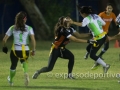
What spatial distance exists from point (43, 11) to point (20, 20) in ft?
80.7

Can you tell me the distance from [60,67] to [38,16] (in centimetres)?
1622

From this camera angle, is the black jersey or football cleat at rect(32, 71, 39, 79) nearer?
the black jersey

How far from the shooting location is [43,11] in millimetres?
40031

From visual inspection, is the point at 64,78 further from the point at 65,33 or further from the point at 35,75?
the point at 65,33

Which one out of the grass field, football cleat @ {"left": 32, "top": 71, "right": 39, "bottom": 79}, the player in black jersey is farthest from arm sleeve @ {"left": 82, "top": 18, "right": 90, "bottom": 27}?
football cleat @ {"left": 32, "top": 71, "right": 39, "bottom": 79}

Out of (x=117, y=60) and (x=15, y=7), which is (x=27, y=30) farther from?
(x=15, y=7)

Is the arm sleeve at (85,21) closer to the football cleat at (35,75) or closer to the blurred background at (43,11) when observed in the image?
the football cleat at (35,75)

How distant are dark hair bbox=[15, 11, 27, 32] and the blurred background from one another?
68.5 ft

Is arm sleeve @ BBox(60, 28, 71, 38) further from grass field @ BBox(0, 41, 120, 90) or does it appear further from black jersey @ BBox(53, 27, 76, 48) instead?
grass field @ BBox(0, 41, 120, 90)

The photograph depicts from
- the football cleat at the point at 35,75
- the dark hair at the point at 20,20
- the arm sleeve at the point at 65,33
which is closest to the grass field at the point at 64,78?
the football cleat at the point at 35,75

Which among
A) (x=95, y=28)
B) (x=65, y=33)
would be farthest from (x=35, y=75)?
(x=95, y=28)

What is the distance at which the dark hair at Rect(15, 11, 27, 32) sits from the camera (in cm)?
1543

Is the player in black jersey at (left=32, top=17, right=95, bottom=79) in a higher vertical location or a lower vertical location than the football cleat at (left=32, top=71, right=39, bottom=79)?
higher

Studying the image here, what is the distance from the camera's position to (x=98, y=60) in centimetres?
1770
